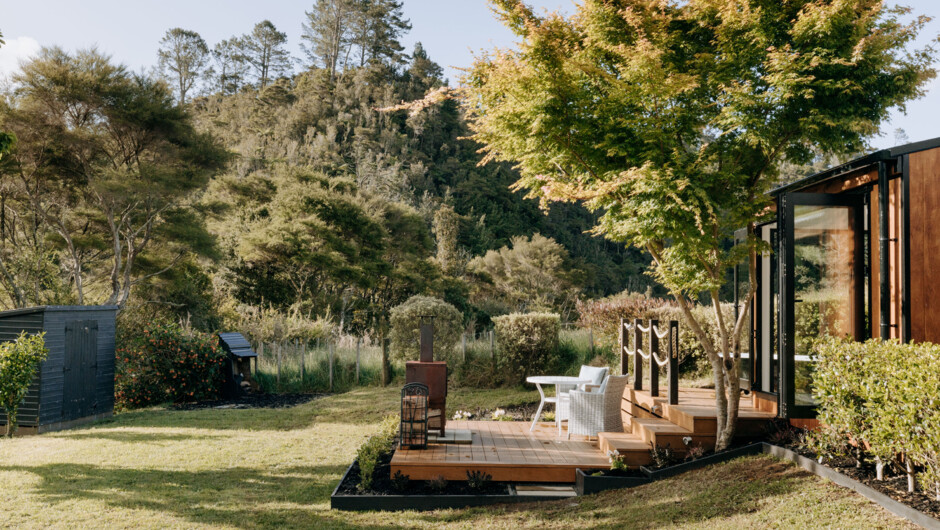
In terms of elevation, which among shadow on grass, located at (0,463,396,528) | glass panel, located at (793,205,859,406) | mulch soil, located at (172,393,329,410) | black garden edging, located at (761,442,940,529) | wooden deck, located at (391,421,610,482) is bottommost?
mulch soil, located at (172,393,329,410)

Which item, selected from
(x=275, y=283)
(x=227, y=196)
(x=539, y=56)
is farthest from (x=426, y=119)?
(x=539, y=56)

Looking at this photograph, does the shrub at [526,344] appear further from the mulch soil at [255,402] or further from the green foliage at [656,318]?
the mulch soil at [255,402]

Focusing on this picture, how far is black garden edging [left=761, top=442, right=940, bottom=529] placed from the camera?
3268 mm

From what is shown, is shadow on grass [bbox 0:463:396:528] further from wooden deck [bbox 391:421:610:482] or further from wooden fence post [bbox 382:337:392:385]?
wooden fence post [bbox 382:337:392:385]

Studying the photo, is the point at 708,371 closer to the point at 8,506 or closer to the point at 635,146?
the point at 635,146

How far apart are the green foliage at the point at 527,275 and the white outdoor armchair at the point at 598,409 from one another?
16879 millimetres

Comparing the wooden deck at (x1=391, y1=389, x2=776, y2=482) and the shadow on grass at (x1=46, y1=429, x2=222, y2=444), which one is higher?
the wooden deck at (x1=391, y1=389, x2=776, y2=482)

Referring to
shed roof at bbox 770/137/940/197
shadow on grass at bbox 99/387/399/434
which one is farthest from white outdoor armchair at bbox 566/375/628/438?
shadow on grass at bbox 99/387/399/434

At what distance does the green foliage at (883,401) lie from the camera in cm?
331

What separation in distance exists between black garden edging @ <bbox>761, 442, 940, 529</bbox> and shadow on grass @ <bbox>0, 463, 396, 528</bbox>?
11.7 feet

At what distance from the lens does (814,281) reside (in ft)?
18.1

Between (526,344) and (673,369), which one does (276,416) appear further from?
(673,369)

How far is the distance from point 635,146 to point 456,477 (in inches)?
138

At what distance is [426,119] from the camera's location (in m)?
33.7
